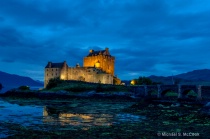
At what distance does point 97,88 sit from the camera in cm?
8031

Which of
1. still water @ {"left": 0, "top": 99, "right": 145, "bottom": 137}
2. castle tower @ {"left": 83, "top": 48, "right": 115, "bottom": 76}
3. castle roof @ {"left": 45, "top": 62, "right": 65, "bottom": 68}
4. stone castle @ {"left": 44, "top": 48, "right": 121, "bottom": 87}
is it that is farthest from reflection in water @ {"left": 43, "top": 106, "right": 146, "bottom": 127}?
castle tower @ {"left": 83, "top": 48, "right": 115, "bottom": 76}

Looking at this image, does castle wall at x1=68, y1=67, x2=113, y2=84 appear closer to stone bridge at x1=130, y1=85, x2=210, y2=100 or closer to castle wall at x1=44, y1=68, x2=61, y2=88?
castle wall at x1=44, y1=68, x2=61, y2=88

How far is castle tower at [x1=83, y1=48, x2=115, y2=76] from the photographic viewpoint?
113938 mm

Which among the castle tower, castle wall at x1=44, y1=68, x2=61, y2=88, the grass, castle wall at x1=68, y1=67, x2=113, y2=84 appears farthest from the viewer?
the castle tower

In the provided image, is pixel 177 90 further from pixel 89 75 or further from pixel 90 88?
pixel 89 75

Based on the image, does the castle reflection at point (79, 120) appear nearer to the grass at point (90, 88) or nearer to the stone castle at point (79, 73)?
the grass at point (90, 88)

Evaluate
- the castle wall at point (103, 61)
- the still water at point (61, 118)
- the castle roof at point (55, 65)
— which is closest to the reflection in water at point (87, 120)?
the still water at point (61, 118)

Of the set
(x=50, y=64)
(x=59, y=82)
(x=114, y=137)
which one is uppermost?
(x=50, y=64)

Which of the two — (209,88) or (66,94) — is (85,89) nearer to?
(66,94)

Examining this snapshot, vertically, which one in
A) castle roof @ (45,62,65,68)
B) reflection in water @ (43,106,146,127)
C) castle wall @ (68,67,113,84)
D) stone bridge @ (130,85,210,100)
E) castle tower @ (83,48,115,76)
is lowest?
reflection in water @ (43,106,146,127)

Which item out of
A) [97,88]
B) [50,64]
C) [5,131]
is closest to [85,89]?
[97,88]

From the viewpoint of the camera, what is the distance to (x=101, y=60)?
11394 cm

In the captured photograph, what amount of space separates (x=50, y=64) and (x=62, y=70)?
25.7 feet

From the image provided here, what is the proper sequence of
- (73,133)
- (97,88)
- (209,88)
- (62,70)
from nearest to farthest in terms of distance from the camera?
(73,133), (209,88), (97,88), (62,70)
